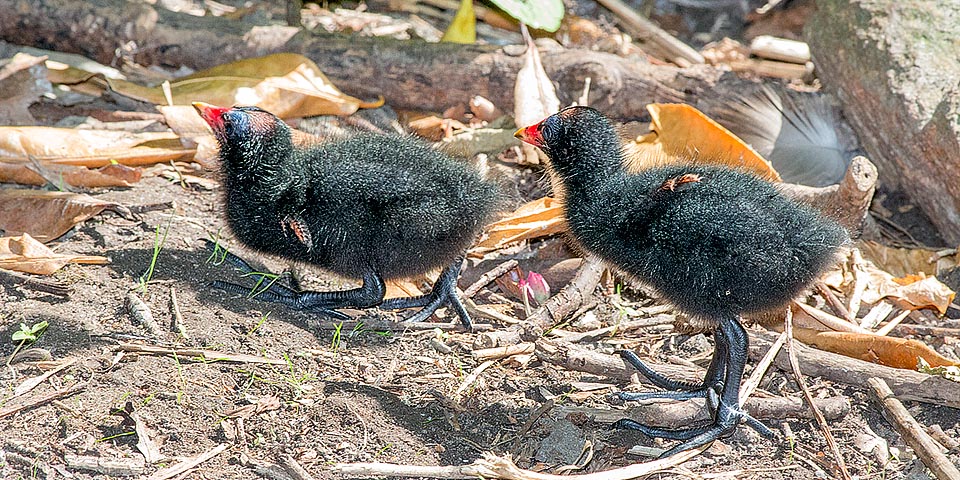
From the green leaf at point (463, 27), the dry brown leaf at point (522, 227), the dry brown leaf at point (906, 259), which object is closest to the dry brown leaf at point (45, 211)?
the dry brown leaf at point (522, 227)

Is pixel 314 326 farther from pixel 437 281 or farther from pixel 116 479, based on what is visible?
pixel 116 479

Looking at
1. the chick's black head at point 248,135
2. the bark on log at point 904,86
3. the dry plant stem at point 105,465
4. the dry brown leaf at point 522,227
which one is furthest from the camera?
the bark on log at point 904,86

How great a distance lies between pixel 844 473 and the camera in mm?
3268

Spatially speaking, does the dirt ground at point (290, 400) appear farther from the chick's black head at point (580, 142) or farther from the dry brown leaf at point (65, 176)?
the chick's black head at point (580, 142)

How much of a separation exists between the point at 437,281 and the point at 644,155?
1.38 m

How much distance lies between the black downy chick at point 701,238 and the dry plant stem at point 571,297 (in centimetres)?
47

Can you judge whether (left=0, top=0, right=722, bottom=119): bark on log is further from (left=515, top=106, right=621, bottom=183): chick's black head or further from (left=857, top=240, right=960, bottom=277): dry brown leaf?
(left=515, top=106, right=621, bottom=183): chick's black head

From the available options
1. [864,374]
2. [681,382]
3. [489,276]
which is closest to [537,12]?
[489,276]

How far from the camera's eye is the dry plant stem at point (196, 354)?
137 inches

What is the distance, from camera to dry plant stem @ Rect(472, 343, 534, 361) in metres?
3.85

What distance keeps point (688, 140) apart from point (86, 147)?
3.04 meters

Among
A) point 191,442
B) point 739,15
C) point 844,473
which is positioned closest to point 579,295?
point 844,473

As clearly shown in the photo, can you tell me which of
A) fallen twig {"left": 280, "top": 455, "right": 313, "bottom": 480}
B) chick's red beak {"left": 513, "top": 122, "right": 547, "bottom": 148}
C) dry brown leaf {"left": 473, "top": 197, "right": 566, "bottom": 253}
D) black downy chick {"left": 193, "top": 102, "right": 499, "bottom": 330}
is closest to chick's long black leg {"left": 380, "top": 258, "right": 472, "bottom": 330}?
black downy chick {"left": 193, "top": 102, "right": 499, "bottom": 330}

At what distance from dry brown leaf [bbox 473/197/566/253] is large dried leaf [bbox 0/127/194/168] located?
168cm
